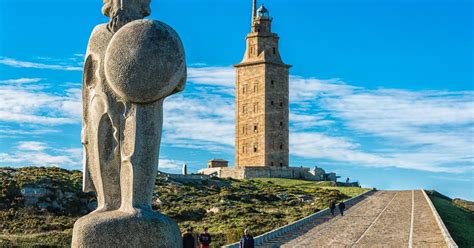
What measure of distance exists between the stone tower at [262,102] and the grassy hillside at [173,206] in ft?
79.1

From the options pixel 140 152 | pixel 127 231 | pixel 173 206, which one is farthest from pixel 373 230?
pixel 127 231

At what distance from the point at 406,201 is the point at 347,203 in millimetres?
3991

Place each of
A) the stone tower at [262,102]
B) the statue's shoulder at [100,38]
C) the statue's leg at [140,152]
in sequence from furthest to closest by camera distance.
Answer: the stone tower at [262,102]
the statue's shoulder at [100,38]
the statue's leg at [140,152]

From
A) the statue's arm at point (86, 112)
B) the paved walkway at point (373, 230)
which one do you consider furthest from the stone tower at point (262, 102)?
the statue's arm at point (86, 112)

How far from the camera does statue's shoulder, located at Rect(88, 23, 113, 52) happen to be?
7.02 m

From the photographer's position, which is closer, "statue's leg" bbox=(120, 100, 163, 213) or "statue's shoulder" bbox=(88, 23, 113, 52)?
"statue's leg" bbox=(120, 100, 163, 213)

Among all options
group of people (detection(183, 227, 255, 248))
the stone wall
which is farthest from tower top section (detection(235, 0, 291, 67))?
group of people (detection(183, 227, 255, 248))

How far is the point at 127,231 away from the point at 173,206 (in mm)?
37965

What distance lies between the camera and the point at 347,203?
4306 cm

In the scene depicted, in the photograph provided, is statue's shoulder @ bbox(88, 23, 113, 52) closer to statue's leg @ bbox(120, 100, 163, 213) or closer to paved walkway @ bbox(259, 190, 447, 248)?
statue's leg @ bbox(120, 100, 163, 213)

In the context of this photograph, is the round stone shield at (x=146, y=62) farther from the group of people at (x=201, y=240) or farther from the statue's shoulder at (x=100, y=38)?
the group of people at (x=201, y=240)

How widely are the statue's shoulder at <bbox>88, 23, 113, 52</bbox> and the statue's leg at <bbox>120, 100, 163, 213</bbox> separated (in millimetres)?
710

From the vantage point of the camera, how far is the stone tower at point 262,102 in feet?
278

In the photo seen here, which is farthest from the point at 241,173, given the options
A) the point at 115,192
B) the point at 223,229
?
the point at 115,192
